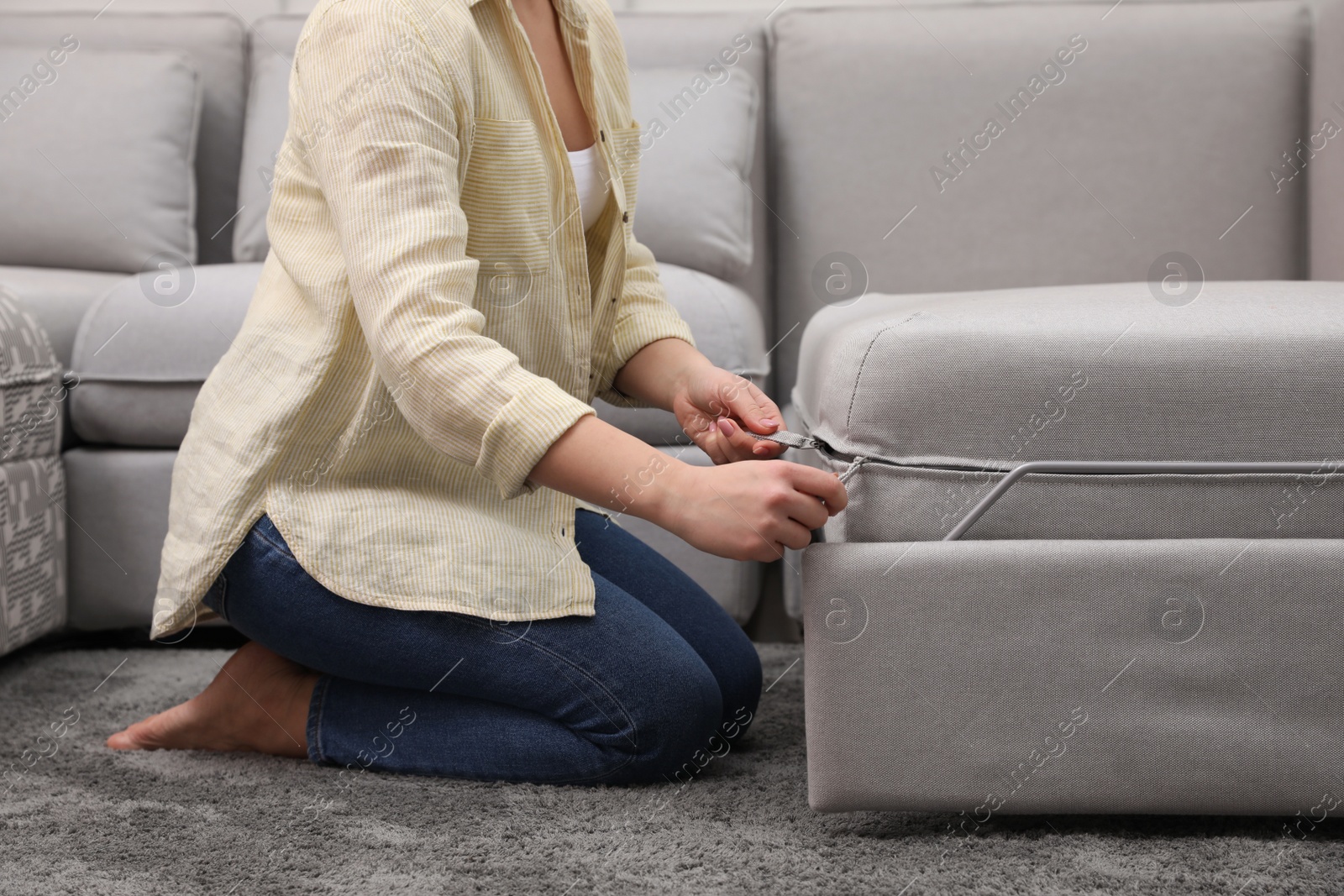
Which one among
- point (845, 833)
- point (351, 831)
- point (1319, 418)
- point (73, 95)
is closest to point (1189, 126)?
point (1319, 418)

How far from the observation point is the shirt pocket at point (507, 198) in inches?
32.8

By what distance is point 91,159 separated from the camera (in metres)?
1.66

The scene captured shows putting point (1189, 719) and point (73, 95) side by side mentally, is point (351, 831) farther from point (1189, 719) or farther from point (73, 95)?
point (73, 95)

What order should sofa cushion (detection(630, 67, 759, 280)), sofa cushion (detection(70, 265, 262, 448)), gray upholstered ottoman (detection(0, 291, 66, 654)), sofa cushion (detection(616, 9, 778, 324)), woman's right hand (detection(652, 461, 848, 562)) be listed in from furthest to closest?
sofa cushion (detection(616, 9, 778, 324)) < sofa cushion (detection(630, 67, 759, 280)) < sofa cushion (detection(70, 265, 262, 448)) < gray upholstered ottoman (detection(0, 291, 66, 654)) < woman's right hand (detection(652, 461, 848, 562))

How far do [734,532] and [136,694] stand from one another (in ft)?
2.62

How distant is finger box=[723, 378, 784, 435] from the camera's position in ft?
2.70

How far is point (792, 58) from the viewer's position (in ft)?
5.80

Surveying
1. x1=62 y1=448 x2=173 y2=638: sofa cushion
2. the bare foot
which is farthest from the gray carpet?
x1=62 y1=448 x2=173 y2=638: sofa cushion

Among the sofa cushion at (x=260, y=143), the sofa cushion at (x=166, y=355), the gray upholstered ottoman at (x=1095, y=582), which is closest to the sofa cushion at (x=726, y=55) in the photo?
the sofa cushion at (x=166, y=355)

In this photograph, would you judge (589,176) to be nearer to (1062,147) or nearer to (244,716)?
(244,716)

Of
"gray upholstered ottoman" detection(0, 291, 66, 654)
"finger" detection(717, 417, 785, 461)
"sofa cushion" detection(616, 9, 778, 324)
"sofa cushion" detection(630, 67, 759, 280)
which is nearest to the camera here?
"finger" detection(717, 417, 785, 461)

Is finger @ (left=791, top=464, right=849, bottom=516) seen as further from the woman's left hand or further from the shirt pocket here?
the shirt pocket

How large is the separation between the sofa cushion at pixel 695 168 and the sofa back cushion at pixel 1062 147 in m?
0.18

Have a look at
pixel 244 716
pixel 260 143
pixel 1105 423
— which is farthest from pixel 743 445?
pixel 260 143
